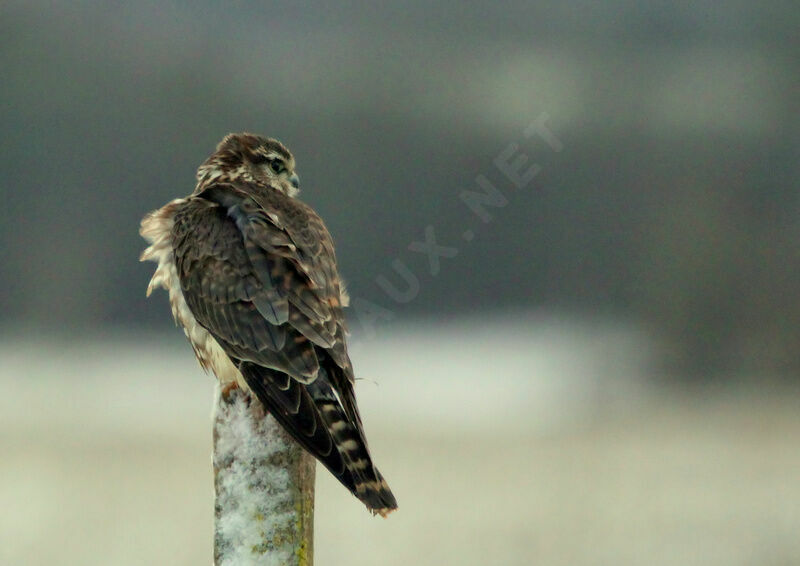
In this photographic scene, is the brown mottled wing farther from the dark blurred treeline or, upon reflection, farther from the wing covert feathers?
the dark blurred treeline

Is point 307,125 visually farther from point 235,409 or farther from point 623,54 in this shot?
point 235,409

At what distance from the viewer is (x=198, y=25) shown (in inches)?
1016

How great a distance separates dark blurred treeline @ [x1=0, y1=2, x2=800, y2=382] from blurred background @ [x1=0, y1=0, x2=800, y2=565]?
7 centimetres

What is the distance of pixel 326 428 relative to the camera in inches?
116

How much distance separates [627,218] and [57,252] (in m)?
11.4

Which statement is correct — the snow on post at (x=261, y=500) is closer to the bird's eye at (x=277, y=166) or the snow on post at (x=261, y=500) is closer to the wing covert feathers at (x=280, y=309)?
the wing covert feathers at (x=280, y=309)

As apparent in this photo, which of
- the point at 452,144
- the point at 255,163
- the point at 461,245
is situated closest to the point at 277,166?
the point at 255,163

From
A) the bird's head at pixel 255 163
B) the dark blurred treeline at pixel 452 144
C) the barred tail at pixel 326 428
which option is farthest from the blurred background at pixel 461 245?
the barred tail at pixel 326 428

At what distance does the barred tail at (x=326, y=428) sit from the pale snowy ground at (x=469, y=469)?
3.38ft

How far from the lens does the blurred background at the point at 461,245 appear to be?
10.5m

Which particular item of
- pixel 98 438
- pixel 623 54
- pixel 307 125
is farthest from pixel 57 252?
pixel 623 54

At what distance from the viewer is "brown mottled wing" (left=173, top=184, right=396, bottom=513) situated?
2.92 metres

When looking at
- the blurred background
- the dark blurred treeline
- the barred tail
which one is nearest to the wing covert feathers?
the barred tail

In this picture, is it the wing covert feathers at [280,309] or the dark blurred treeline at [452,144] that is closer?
the wing covert feathers at [280,309]
